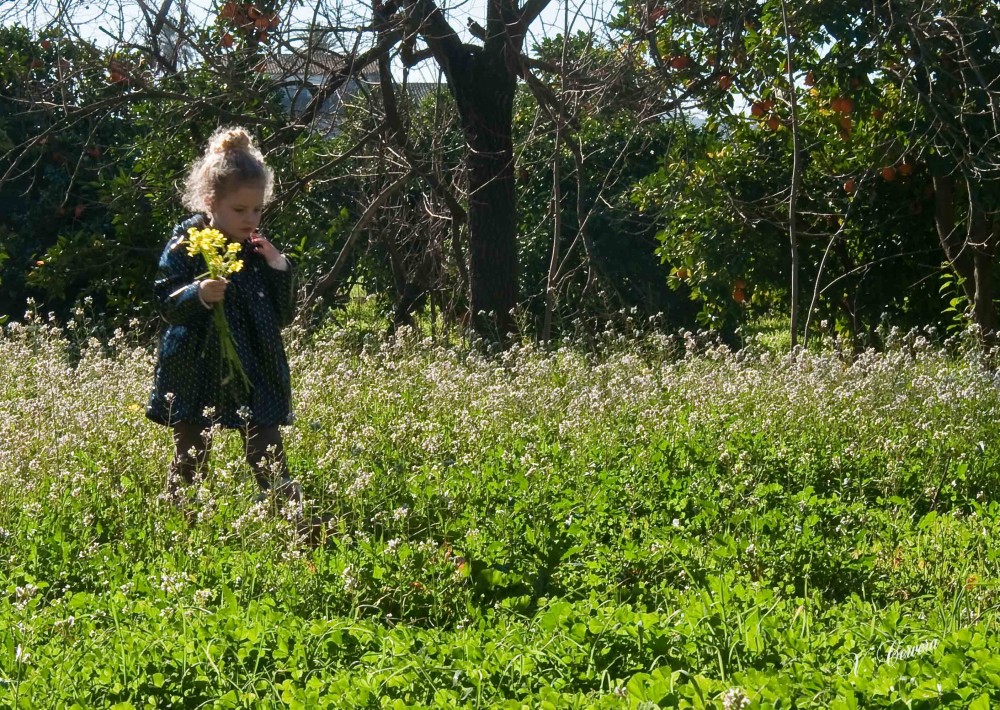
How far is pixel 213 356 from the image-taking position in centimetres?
448

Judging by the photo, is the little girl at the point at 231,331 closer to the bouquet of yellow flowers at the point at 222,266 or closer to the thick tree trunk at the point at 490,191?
the bouquet of yellow flowers at the point at 222,266

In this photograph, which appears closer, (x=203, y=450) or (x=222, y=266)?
(x=222, y=266)

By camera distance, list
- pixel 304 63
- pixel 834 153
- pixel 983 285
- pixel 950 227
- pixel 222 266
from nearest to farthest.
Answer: pixel 222 266 < pixel 304 63 < pixel 983 285 < pixel 950 227 < pixel 834 153

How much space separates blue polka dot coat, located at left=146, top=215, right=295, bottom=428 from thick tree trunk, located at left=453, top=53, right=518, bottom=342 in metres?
3.79

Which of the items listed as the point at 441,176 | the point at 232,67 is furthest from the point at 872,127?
the point at 232,67

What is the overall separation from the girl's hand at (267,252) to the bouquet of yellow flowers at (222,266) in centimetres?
11

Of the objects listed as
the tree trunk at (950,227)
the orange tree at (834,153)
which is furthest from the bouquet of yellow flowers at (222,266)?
the tree trunk at (950,227)

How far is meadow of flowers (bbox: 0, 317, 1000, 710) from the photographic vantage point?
2.90 metres

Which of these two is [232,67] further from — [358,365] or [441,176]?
[441,176]

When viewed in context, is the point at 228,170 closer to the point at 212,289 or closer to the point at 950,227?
the point at 212,289

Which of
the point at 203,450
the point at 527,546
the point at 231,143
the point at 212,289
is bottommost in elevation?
the point at 527,546

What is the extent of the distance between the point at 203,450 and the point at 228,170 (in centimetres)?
105

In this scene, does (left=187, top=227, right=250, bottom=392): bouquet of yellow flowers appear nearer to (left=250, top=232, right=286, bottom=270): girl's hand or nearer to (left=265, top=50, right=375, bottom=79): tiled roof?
(left=250, top=232, right=286, bottom=270): girl's hand

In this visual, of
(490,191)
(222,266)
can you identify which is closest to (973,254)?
(490,191)
